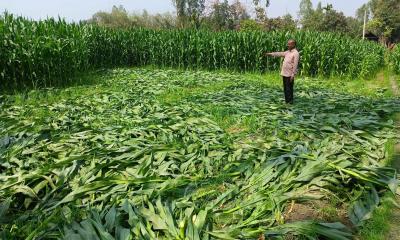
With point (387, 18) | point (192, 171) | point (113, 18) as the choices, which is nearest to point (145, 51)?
point (192, 171)

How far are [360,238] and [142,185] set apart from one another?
6.89 feet

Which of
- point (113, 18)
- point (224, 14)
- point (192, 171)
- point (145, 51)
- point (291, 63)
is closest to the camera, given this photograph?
point (192, 171)

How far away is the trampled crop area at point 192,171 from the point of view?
3082 mm

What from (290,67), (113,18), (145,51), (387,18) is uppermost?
(113,18)

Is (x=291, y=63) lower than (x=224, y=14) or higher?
lower

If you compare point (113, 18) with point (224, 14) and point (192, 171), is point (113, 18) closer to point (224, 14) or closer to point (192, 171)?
point (224, 14)

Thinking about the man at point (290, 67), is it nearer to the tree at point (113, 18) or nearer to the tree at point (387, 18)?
the tree at point (387, 18)

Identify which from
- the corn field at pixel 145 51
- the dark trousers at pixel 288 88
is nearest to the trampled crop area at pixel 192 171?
the dark trousers at pixel 288 88

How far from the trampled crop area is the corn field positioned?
327cm

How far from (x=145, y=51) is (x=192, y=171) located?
1356cm

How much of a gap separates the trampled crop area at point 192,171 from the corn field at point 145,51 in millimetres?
3268

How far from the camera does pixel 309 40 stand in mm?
13922

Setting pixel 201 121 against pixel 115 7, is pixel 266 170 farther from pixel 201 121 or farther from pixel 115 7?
pixel 115 7

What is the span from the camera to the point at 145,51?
1691 cm
